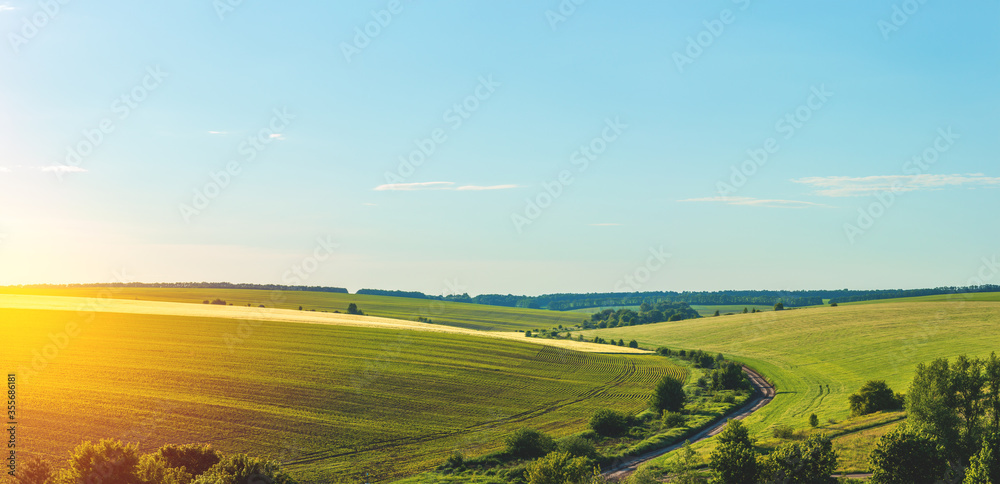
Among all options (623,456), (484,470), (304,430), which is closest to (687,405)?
(623,456)

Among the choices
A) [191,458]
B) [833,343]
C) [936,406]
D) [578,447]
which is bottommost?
[578,447]

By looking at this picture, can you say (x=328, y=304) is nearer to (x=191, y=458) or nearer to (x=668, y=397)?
(x=668, y=397)

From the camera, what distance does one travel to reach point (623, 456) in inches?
1911

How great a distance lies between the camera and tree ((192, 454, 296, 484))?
3052 centimetres

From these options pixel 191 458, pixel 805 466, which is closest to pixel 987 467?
pixel 805 466

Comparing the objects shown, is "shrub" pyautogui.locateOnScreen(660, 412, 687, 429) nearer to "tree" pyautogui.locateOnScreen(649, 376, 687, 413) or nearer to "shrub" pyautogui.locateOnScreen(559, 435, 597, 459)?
"tree" pyautogui.locateOnScreen(649, 376, 687, 413)

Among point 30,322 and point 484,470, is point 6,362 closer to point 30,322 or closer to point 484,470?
point 30,322

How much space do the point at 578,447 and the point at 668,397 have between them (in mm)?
20800

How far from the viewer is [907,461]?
35.2 meters

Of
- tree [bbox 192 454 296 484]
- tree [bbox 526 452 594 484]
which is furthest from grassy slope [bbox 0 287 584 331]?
tree [bbox 192 454 296 484]

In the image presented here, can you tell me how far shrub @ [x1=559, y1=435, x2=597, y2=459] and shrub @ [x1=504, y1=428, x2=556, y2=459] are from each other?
1.13 m

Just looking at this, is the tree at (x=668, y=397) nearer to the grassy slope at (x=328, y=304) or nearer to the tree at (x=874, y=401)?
the tree at (x=874, y=401)

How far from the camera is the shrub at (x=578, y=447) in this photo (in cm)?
4672

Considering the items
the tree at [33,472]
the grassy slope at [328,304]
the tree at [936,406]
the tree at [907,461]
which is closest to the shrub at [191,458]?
the tree at [33,472]
